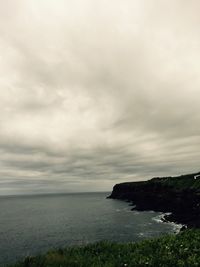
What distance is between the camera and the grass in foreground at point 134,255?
17562 mm

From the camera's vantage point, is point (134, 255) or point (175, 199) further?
point (175, 199)

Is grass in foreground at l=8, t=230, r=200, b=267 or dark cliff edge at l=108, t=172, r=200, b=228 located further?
dark cliff edge at l=108, t=172, r=200, b=228

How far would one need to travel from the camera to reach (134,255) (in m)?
19.2

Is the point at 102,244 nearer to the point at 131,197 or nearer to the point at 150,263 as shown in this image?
the point at 150,263

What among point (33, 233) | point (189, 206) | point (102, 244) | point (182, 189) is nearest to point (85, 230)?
point (33, 233)

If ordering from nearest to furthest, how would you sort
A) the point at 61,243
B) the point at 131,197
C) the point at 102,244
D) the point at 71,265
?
1. the point at 71,265
2. the point at 102,244
3. the point at 61,243
4. the point at 131,197

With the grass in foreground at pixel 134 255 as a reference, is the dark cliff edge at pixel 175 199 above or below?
above

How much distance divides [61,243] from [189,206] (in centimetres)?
4869

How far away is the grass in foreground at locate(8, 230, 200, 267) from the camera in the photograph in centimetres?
1756

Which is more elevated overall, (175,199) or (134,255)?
(175,199)

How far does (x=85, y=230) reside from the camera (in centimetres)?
7950

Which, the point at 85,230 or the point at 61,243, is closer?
the point at 61,243

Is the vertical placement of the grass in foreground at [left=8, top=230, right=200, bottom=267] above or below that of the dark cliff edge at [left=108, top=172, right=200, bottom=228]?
below

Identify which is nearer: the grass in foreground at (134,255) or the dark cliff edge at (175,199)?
the grass in foreground at (134,255)
